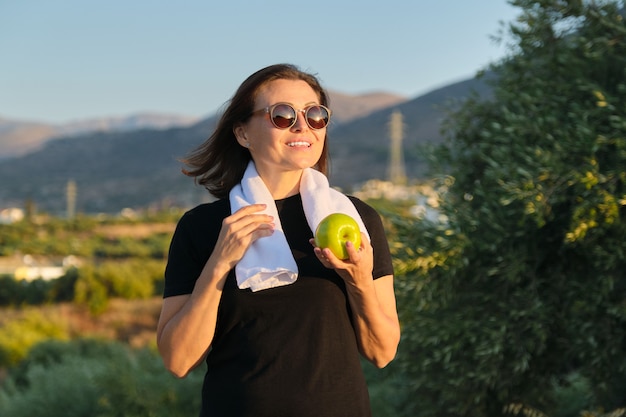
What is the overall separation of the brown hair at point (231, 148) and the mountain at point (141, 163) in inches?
3745

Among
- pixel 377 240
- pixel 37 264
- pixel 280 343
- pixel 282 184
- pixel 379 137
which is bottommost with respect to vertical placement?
pixel 37 264

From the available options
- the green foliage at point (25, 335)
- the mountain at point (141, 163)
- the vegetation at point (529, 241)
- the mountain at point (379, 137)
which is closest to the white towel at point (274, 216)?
the vegetation at point (529, 241)

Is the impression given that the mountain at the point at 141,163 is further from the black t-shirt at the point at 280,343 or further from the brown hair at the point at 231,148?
the black t-shirt at the point at 280,343

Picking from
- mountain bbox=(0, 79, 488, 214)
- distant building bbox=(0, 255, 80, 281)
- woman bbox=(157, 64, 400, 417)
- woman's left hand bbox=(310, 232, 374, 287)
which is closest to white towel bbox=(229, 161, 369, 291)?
woman bbox=(157, 64, 400, 417)

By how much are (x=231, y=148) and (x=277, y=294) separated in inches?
29.1

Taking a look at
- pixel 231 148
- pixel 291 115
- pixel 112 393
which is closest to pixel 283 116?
pixel 291 115

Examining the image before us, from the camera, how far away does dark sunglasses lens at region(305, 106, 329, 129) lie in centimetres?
281

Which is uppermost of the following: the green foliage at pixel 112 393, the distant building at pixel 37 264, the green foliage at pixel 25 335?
the green foliage at pixel 112 393

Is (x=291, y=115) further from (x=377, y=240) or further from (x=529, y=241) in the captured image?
(x=529, y=241)

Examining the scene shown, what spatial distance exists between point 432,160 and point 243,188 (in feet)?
17.0

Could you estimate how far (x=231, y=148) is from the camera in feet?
10.4

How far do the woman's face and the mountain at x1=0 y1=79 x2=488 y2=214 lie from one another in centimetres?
9538

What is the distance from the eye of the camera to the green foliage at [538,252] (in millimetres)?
6383

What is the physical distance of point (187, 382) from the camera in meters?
9.67
